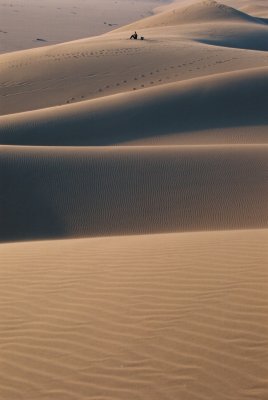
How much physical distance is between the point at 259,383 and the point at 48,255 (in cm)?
322

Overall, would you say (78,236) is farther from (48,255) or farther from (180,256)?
(180,256)

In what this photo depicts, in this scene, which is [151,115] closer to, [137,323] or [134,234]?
[134,234]

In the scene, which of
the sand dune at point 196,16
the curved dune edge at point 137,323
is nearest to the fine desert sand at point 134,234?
the curved dune edge at point 137,323

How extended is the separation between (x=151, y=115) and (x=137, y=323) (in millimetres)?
12142

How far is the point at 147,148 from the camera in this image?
12617 mm

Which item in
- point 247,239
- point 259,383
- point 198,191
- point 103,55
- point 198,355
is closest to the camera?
point 259,383

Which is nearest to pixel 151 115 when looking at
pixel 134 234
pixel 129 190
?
pixel 129 190

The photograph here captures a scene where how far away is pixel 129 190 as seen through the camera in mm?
10711

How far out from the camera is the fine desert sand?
14.5 ft

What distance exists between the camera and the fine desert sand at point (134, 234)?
→ 443 cm

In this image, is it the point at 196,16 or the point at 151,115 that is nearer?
the point at 151,115

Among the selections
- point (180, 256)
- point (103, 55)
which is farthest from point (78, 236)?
point (103, 55)

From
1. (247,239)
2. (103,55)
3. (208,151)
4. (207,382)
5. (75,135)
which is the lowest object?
(207,382)

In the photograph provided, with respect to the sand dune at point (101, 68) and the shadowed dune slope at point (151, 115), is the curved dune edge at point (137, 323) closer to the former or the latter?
the shadowed dune slope at point (151, 115)
